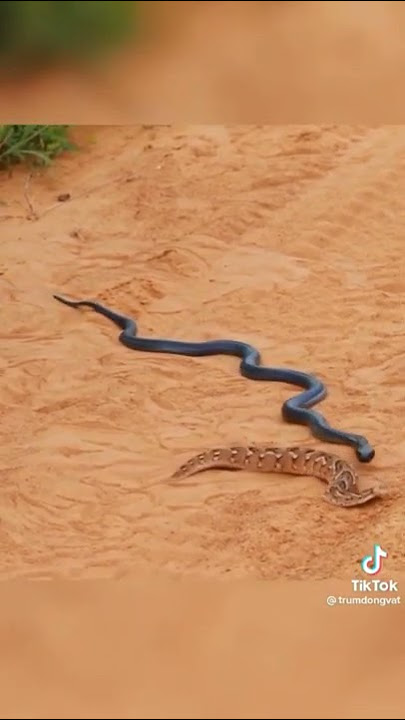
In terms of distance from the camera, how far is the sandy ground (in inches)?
147

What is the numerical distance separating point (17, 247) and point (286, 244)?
1.56 metres

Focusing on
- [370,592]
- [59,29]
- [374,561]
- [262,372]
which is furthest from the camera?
[262,372]

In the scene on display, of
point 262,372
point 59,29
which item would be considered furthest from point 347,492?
point 59,29

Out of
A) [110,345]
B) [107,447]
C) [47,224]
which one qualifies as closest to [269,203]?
[47,224]

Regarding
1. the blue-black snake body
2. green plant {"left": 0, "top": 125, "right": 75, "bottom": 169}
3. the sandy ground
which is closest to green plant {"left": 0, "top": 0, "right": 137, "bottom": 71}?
the sandy ground

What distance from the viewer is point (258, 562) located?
3496 millimetres

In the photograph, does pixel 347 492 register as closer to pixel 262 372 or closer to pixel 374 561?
pixel 374 561

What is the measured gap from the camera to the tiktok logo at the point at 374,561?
11.1 ft

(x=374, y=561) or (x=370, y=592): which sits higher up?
(x=370, y=592)

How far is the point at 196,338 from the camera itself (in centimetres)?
586

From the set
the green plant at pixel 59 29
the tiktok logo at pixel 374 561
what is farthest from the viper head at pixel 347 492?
the green plant at pixel 59 29

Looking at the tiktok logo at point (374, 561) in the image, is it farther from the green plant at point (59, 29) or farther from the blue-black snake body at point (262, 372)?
the green plant at point (59, 29)

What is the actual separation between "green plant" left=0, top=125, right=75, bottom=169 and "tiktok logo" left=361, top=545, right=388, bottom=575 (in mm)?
4425

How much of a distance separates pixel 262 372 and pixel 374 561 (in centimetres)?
190
